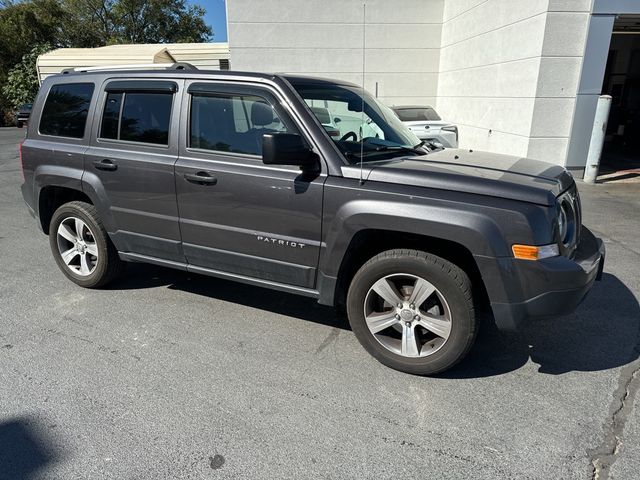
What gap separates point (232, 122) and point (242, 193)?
584 mm

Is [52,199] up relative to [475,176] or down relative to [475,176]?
down

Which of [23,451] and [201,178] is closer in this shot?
[23,451]

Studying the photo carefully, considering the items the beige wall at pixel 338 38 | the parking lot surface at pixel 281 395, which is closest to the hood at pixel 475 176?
the parking lot surface at pixel 281 395

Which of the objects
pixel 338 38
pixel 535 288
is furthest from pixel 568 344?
pixel 338 38

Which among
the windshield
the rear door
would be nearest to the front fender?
the windshield

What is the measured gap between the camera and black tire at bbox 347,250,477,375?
9.47 feet

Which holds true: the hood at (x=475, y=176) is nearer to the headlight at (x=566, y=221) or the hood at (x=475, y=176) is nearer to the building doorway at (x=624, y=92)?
the headlight at (x=566, y=221)

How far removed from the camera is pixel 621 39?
16.5 m

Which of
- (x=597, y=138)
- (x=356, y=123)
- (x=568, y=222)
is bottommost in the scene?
(x=597, y=138)

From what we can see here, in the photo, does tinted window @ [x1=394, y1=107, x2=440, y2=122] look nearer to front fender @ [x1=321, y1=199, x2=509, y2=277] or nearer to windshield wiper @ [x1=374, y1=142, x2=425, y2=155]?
windshield wiper @ [x1=374, y1=142, x2=425, y2=155]

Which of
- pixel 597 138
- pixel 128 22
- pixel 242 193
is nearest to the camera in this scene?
pixel 242 193

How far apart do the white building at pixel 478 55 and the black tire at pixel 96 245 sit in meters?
9.03

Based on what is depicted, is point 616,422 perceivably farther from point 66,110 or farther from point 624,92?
point 624,92

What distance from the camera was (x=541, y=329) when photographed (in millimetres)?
3721
